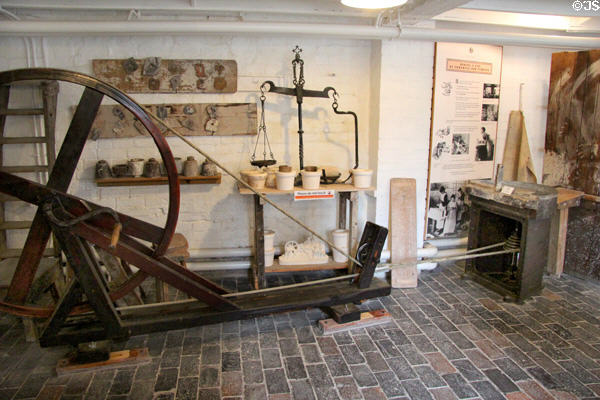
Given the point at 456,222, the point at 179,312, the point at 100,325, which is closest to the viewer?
the point at 100,325

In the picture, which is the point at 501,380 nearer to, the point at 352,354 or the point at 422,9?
the point at 352,354

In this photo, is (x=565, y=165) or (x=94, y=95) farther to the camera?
(x=565, y=165)

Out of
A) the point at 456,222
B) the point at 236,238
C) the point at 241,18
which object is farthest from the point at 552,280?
the point at 241,18

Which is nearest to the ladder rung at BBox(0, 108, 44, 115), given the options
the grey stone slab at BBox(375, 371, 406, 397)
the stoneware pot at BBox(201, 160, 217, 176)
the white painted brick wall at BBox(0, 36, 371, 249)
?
the white painted brick wall at BBox(0, 36, 371, 249)

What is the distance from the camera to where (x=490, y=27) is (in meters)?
4.30

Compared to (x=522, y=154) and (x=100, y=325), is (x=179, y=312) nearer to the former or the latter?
(x=100, y=325)

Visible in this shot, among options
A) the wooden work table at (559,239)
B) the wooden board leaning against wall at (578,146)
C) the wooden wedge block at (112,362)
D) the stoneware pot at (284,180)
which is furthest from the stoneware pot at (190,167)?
the wooden board leaning against wall at (578,146)

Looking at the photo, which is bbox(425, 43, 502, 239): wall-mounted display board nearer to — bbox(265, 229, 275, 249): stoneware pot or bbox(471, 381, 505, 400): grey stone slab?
bbox(265, 229, 275, 249): stoneware pot

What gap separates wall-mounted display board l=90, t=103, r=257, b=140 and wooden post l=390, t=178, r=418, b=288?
153 cm

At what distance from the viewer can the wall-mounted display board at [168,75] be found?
3.78 metres

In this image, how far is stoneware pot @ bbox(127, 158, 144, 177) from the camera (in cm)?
373

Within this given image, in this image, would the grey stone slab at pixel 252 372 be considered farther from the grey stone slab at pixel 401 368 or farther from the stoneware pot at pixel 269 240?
the stoneware pot at pixel 269 240

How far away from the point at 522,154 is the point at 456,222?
1.00 metres

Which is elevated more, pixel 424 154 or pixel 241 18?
pixel 241 18
